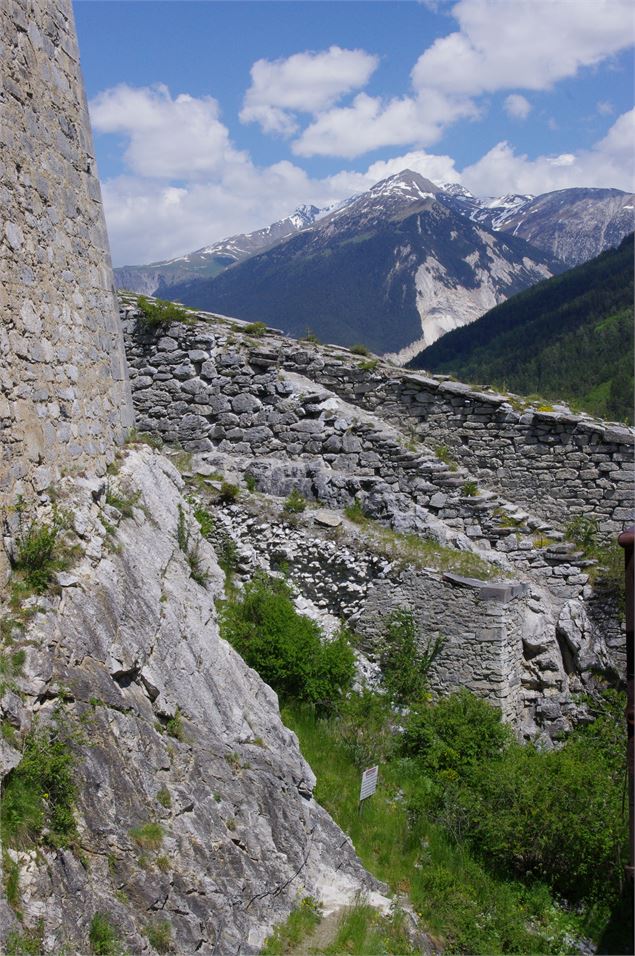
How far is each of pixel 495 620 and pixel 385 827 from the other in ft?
12.5

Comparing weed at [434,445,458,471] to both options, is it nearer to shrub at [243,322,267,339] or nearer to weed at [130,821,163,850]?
shrub at [243,322,267,339]

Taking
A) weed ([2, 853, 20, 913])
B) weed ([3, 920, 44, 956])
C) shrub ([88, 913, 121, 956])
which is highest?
weed ([2, 853, 20, 913])

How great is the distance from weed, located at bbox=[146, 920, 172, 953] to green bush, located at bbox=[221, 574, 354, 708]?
16.0 ft

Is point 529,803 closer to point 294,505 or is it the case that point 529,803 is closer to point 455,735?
point 455,735

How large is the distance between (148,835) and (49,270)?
17.1ft

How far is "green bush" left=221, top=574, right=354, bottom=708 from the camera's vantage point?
1048cm

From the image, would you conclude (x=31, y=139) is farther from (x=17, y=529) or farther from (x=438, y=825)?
(x=438, y=825)

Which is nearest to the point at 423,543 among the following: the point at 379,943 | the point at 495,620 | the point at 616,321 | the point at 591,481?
the point at 495,620

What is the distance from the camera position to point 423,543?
12.6 meters

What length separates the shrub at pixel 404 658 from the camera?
11.9 metres

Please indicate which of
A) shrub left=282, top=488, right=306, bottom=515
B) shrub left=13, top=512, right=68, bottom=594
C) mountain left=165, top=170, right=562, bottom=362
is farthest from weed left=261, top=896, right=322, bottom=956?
mountain left=165, top=170, right=562, bottom=362

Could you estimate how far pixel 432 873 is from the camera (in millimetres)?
8688

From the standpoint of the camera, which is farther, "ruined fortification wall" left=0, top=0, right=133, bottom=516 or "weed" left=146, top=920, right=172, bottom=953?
"ruined fortification wall" left=0, top=0, right=133, bottom=516

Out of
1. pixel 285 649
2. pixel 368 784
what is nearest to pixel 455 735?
pixel 368 784
